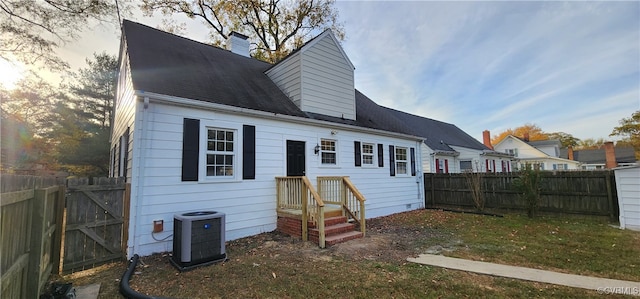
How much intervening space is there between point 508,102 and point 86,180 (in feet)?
86.3

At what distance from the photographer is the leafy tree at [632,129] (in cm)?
2845

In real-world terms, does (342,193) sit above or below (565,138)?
below

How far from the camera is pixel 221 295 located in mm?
3449

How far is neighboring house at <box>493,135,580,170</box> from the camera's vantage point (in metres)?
29.0

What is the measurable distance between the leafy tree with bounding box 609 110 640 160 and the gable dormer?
37.7 m

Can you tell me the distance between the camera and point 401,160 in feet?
36.3

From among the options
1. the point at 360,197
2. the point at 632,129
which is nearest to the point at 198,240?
the point at 360,197

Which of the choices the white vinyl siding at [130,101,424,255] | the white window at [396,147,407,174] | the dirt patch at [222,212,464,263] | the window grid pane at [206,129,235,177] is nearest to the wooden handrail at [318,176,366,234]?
the white vinyl siding at [130,101,424,255]

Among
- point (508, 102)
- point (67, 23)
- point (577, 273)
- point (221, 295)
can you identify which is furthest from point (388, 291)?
point (508, 102)

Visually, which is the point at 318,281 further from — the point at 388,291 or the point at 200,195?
the point at 200,195

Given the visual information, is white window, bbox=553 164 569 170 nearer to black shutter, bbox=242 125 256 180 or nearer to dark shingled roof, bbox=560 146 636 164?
dark shingled roof, bbox=560 146 636 164

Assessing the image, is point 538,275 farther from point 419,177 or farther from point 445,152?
Result: point 445,152

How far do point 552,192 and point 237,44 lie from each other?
13190mm

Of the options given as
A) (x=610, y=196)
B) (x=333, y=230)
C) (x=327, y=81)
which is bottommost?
(x=333, y=230)
